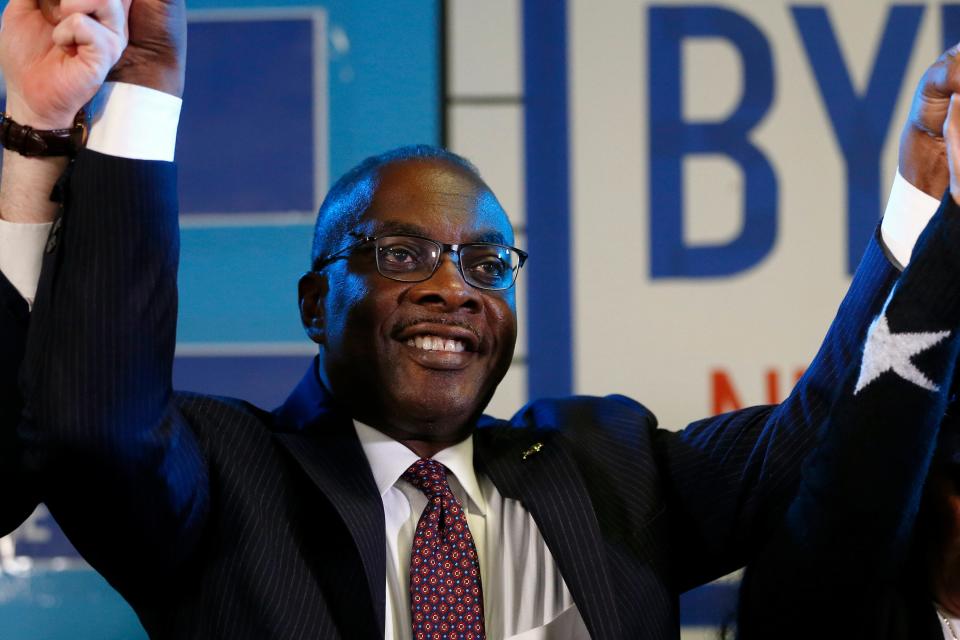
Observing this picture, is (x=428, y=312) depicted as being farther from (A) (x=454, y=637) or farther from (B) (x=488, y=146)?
(B) (x=488, y=146)

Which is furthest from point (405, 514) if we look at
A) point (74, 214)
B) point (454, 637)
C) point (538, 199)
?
point (538, 199)

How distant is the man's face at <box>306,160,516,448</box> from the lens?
5.35ft

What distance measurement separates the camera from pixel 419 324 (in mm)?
1620

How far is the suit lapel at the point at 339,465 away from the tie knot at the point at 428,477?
2.9 inches

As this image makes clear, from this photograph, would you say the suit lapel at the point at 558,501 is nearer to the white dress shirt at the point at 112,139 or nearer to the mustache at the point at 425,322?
the mustache at the point at 425,322

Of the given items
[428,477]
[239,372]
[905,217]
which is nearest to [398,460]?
[428,477]

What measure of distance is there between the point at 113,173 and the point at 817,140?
5.50 ft

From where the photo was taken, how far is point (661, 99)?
8.25 feet

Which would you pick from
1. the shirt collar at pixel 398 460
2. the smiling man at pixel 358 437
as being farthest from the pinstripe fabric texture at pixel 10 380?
the shirt collar at pixel 398 460

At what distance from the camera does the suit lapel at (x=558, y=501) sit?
5.06ft

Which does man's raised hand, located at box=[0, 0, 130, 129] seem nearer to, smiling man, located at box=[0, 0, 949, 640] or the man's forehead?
smiling man, located at box=[0, 0, 949, 640]

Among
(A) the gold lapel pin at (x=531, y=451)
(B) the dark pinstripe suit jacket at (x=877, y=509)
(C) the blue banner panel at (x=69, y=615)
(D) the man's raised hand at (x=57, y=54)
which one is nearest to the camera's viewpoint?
(D) the man's raised hand at (x=57, y=54)

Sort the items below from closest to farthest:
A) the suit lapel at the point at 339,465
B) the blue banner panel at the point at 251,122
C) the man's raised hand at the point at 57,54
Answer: the man's raised hand at the point at 57,54 → the suit lapel at the point at 339,465 → the blue banner panel at the point at 251,122

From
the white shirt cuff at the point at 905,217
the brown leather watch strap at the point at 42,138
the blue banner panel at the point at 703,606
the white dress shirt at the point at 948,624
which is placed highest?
the brown leather watch strap at the point at 42,138
